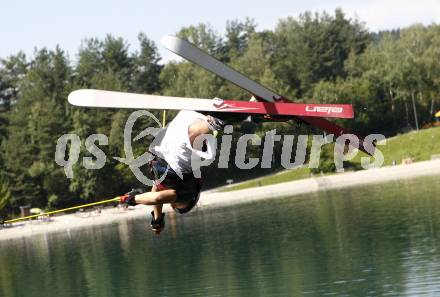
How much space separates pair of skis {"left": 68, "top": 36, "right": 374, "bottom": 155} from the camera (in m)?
9.46

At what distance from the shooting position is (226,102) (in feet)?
33.2

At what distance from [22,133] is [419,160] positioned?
36.8 m

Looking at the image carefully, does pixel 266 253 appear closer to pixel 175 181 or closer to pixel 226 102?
pixel 175 181

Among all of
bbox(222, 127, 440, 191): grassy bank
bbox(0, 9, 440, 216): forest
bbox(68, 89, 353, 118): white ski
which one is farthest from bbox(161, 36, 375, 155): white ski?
bbox(222, 127, 440, 191): grassy bank

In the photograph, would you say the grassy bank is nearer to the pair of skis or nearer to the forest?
the forest

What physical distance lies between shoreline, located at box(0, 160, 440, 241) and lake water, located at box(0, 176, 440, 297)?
530 centimetres

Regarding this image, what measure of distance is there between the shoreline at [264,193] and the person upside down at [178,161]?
50.3 m

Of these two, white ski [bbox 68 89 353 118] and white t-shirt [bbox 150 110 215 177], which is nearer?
white ski [bbox 68 89 353 118]

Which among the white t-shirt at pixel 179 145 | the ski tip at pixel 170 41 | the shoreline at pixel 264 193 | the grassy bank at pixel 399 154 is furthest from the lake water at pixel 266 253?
the ski tip at pixel 170 41

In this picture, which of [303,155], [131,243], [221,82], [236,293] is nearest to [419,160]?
[303,155]

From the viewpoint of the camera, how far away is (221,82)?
8406 centimetres

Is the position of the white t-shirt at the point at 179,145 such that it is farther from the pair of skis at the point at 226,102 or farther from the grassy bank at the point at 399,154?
the grassy bank at the point at 399,154

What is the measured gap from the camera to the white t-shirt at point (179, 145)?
11.0 metres

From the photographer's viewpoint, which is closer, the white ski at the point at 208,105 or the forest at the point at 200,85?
the white ski at the point at 208,105
